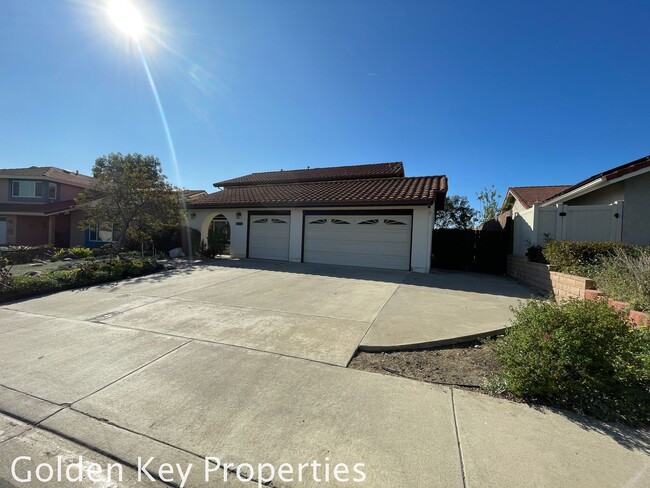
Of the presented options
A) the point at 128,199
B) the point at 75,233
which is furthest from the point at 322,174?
the point at 75,233

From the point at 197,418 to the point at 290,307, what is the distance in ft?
11.4

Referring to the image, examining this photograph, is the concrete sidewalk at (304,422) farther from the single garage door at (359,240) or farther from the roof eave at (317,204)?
the single garage door at (359,240)

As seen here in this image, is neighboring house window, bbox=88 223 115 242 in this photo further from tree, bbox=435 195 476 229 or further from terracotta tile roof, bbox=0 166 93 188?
tree, bbox=435 195 476 229

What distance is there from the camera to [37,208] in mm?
21078

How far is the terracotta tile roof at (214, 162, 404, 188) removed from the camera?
18.4 meters

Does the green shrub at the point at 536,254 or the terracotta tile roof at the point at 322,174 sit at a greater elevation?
the terracotta tile roof at the point at 322,174

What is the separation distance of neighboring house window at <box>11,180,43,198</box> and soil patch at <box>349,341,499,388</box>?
29387 mm

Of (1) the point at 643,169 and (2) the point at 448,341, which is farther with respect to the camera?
(1) the point at 643,169

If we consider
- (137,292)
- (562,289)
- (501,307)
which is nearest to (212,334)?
(137,292)

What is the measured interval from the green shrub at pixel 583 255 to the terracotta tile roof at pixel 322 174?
38.1 feet

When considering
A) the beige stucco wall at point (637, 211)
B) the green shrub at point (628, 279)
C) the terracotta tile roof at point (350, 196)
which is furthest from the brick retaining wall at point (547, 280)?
the terracotta tile roof at point (350, 196)

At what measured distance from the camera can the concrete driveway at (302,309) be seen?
439 cm

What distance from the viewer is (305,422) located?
2588mm

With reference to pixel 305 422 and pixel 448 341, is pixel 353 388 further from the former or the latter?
pixel 448 341
